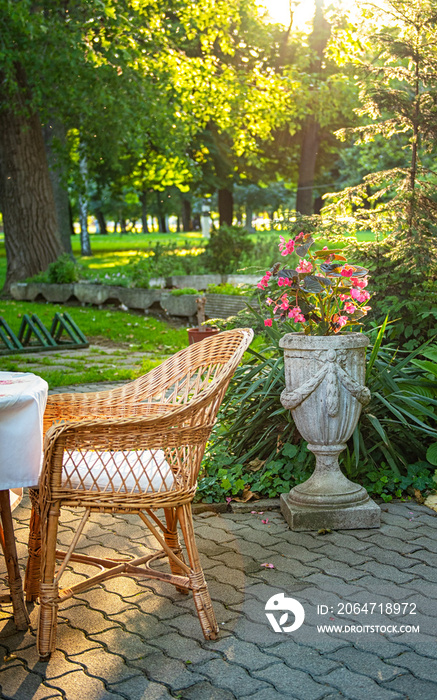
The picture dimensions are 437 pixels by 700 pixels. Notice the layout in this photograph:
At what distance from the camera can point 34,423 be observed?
8.70 ft

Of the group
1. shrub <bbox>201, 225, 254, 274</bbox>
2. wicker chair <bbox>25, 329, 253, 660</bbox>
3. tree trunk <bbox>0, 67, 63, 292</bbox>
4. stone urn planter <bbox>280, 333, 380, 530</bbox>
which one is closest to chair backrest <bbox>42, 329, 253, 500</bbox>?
wicker chair <bbox>25, 329, 253, 660</bbox>

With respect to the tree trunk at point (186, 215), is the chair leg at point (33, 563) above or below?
below

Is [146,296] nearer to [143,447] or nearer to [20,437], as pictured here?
[143,447]

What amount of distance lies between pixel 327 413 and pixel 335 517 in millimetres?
545

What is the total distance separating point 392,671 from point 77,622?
48.1 inches

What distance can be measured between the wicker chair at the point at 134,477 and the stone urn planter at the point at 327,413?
651 mm

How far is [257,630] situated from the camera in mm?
2822

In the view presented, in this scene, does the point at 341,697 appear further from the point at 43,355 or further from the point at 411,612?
the point at 43,355

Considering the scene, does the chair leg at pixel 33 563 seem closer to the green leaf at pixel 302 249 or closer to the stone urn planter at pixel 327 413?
the stone urn planter at pixel 327 413

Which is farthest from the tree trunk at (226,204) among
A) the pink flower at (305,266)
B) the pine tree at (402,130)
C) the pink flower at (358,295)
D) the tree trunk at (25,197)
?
the pink flower at (358,295)

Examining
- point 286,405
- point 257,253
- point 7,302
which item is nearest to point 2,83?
point 7,302

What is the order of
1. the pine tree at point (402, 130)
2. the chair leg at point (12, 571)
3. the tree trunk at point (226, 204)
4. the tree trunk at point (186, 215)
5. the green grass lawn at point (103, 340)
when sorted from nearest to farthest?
the chair leg at point (12, 571), the pine tree at point (402, 130), the green grass lawn at point (103, 340), the tree trunk at point (226, 204), the tree trunk at point (186, 215)

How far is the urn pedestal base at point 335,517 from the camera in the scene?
151 inches

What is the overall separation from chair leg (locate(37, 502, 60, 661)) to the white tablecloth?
189mm
